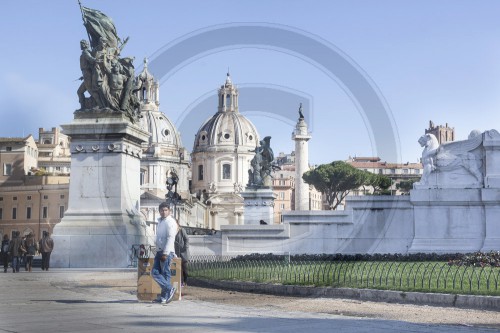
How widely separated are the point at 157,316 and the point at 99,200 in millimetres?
14300

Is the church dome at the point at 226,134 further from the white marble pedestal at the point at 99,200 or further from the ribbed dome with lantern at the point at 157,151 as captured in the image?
the white marble pedestal at the point at 99,200

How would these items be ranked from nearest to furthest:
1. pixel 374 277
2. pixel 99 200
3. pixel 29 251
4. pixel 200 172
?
pixel 374 277, pixel 99 200, pixel 29 251, pixel 200 172

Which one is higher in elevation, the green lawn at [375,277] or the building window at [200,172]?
the building window at [200,172]

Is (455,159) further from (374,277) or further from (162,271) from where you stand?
(162,271)

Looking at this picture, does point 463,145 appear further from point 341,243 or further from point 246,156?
point 246,156

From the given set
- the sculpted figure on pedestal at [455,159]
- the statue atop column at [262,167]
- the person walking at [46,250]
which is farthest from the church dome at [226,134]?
the person walking at [46,250]

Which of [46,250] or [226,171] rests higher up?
[226,171]

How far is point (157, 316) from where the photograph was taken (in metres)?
12.6

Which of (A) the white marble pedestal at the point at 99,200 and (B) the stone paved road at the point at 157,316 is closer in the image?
(B) the stone paved road at the point at 157,316

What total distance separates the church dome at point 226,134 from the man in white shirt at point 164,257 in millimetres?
160598

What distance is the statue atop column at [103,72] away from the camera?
88.2 ft

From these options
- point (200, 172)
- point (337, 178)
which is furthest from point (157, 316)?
point (200, 172)

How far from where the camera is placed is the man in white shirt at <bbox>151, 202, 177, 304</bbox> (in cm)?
1485

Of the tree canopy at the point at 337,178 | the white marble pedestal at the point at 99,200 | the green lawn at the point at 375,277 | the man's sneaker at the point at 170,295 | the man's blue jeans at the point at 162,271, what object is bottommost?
the man's sneaker at the point at 170,295
